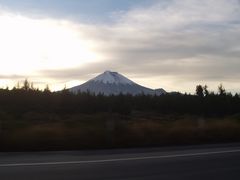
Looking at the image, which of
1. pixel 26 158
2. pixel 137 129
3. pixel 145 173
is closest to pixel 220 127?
pixel 137 129

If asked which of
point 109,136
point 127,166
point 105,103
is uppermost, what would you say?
point 105,103

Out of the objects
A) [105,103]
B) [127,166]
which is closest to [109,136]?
[127,166]

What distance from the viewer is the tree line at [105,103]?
8250cm

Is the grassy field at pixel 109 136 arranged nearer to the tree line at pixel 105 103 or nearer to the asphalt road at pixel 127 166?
the asphalt road at pixel 127 166

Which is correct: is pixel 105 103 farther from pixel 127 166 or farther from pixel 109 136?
pixel 127 166

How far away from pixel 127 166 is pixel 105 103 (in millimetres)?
79411

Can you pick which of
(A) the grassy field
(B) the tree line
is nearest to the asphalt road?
(A) the grassy field

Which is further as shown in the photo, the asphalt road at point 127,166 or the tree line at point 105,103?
the tree line at point 105,103

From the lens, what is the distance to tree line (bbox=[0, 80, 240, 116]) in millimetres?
82500

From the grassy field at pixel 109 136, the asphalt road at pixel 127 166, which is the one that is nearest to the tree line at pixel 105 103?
the grassy field at pixel 109 136

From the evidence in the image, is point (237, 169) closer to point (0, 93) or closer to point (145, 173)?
point (145, 173)

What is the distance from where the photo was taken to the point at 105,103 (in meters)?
92.2

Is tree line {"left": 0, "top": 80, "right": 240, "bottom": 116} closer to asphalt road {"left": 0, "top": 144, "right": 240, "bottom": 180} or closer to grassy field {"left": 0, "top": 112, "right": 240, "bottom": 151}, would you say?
grassy field {"left": 0, "top": 112, "right": 240, "bottom": 151}

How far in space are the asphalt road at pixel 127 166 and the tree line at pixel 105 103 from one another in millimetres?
58574
